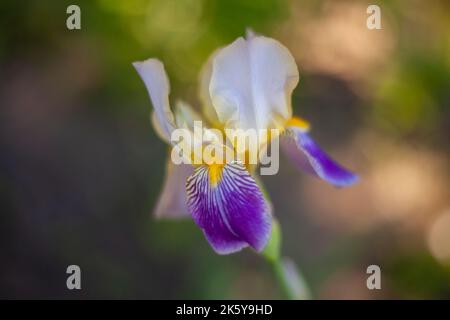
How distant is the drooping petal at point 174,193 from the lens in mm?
1232

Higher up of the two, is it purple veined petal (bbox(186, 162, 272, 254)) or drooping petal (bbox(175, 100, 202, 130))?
drooping petal (bbox(175, 100, 202, 130))

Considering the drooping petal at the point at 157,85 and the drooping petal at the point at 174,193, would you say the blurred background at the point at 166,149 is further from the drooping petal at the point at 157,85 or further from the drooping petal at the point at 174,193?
the drooping petal at the point at 157,85

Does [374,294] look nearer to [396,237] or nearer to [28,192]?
[396,237]

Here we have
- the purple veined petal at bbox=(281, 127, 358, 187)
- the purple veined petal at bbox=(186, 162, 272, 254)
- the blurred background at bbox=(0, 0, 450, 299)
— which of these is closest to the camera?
the purple veined petal at bbox=(186, 162, 272, 254)

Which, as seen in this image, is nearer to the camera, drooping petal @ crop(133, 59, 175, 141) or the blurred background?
drooping petal @ crop(133, 59, 175, 141)

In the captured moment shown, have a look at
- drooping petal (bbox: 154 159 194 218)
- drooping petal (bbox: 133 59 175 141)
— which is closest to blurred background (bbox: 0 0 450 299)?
drooping petal (bbox: 154 159 194 218)

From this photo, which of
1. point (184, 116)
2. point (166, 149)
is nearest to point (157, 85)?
point (184, 116)

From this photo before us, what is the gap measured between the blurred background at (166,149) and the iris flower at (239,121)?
3.84 feet

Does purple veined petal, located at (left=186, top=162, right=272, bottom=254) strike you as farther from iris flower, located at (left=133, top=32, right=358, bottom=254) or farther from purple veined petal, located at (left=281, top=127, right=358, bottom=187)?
purple veined petal, located at (left=281, top=127, right=358, bottom=187)

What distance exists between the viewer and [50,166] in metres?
2.63

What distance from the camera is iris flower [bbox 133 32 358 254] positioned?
104cm

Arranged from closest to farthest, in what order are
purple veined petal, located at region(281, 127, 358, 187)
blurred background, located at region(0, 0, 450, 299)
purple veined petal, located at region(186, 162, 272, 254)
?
purple veined petal, located at region(186, 162, 272, 254), purple veined petal, located at region(281, 127, 358, 187), blurred background, located at region(0, 0, 450, 299)

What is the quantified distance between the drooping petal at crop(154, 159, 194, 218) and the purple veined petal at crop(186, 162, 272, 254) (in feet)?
0.36

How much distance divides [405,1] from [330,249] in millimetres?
1152
